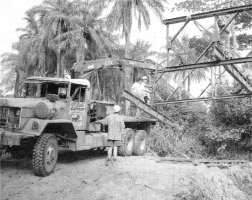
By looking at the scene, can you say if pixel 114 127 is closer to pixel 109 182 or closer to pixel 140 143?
pixel 109 182

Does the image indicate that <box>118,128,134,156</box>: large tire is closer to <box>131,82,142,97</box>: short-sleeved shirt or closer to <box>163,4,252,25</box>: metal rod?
<box>131,82,142,97</box>: short-sleeved shirt

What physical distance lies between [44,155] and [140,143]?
5.38 meters

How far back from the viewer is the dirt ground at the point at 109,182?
6289 mm

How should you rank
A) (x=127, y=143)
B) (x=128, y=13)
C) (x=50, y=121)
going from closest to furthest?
(x=50, y=121) < (x=127, y=143) < (x=128, y=13)

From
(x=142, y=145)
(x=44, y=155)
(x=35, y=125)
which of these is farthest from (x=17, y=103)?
(x=142, y=145)

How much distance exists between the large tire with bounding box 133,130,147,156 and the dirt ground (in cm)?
241

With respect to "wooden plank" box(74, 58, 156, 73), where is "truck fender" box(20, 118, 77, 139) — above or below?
below

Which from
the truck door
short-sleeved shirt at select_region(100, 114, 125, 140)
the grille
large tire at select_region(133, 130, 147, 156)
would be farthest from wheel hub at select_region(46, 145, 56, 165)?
large tire at select_region(133, 130, 147, 156)

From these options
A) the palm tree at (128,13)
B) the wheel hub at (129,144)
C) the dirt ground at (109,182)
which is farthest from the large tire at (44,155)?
the palm tree at (128,13)

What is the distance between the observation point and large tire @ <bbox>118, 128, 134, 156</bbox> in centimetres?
1070

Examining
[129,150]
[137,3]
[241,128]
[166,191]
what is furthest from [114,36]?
[166,191]

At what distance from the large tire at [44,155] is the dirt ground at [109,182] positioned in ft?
0.60

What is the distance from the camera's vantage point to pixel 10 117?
748cm

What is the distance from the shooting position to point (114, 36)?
30422 mm
